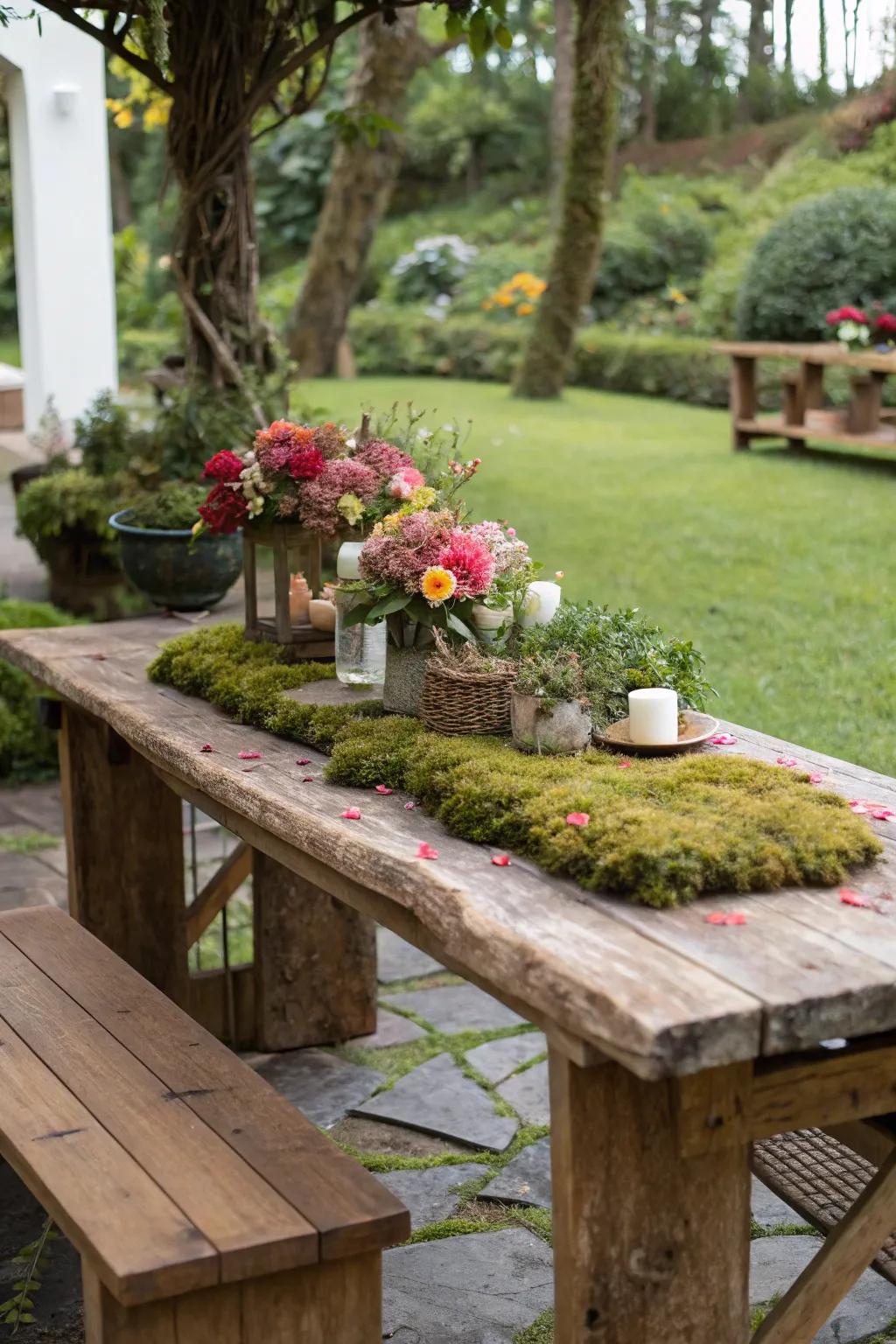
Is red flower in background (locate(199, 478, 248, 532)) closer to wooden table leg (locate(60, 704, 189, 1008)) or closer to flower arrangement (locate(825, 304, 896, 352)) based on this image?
wooden table leg (locate(60, 704, 189, 1008))

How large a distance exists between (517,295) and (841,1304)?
14791mm

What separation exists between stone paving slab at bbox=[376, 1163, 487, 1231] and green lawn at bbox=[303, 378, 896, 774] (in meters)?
1.64

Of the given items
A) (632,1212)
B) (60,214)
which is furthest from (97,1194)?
(60,214)

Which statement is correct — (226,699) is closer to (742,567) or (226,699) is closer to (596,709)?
(596,709)

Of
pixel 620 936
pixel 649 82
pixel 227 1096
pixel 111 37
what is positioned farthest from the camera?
pixel 649 82

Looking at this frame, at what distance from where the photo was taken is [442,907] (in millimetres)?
1974

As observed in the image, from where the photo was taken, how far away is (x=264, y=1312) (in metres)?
2.02

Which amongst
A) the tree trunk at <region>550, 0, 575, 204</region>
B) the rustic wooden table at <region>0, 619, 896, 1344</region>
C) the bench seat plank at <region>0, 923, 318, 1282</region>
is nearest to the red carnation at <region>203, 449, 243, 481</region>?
the rustic wooden table at <region>0, 619, 896, 1344</region>

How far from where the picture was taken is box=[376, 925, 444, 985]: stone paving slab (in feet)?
14.0

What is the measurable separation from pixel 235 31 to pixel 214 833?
8.24 ft

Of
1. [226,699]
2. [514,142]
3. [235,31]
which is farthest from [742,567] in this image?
[514,142]

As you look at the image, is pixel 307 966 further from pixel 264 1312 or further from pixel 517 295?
pixel 517 295

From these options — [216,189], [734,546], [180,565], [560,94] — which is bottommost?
[734,546]

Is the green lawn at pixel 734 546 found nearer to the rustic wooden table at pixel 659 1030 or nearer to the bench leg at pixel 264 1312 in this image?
the rustic wooden table at pixel 659 1030
